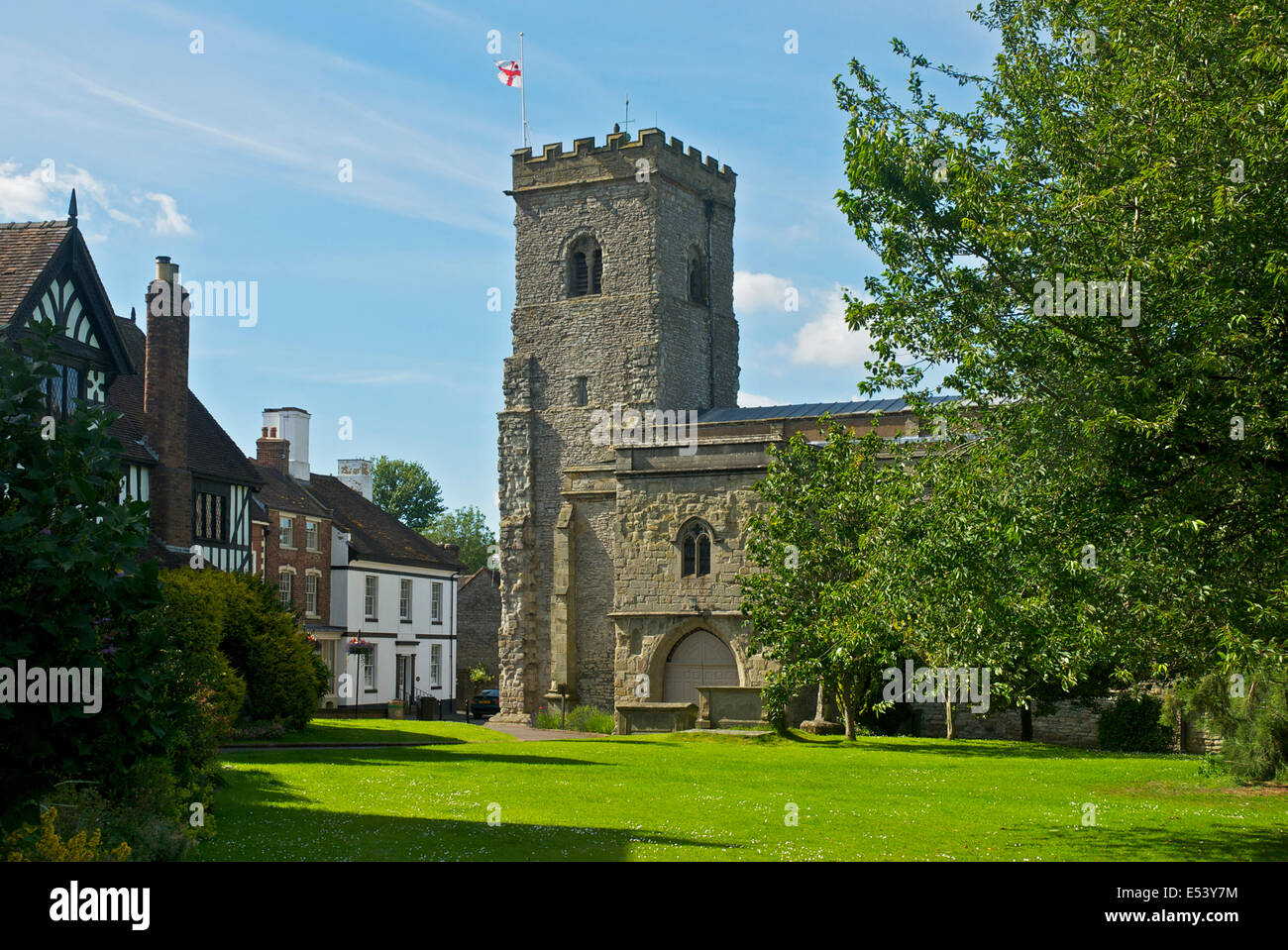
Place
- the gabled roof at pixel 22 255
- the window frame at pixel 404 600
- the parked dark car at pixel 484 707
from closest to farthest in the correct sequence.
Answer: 1. the gabled roof at pixel 22 255
2. the window frame at pixel 404 600
3. the parked dark car at pixel 484 707

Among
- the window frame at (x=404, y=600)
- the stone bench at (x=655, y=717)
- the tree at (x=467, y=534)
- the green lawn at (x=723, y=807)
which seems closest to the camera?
the green lawn at (x=723, y=807)

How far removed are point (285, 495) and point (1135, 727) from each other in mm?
32388

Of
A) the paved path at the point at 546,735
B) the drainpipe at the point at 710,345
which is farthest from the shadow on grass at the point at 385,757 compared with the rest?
the drainpipe at the point at 710,345

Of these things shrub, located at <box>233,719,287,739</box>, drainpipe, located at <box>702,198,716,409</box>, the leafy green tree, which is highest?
drainpipe, located at <box>702,198,716,409</box>

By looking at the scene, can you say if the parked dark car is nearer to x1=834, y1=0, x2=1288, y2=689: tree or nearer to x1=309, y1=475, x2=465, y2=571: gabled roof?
x1=309, y1=475, x2=465, y2=571: gabled roof

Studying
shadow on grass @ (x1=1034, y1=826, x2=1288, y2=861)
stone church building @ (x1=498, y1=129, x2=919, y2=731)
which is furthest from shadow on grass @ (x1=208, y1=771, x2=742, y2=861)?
stone church building @ (x1=498, y1=129, x2=919, y2=731)

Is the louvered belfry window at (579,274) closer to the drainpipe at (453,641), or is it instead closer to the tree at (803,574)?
the tree at (803,574)

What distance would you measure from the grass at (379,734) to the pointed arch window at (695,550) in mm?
7308

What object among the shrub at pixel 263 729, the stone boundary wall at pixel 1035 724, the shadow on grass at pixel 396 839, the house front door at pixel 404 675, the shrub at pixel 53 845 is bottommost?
the house front door at pixel 404 675

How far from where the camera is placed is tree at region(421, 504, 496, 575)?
102438 mm

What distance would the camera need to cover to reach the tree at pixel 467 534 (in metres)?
102

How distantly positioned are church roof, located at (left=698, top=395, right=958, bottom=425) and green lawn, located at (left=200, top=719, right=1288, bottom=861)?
17.4m
